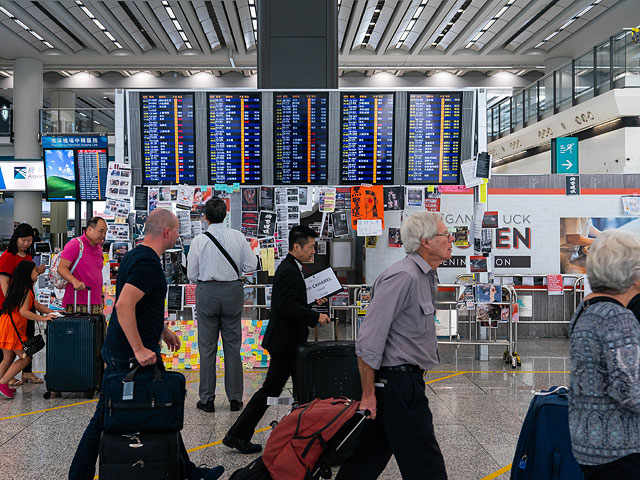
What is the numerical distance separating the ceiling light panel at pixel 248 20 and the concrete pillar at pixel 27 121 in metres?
6.26

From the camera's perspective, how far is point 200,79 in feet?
70.6

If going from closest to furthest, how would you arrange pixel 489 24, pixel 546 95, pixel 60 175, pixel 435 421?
pixel 435 421, pixel 60 175, pixel 489 24, pixel 546 95

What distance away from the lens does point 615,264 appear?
2.16 metres

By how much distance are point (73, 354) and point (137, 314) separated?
9.42ft

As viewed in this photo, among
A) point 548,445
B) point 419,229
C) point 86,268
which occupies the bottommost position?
point 548,445

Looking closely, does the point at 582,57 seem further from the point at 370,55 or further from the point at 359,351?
the point at 359,351

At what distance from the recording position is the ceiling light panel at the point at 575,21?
15.3 metres

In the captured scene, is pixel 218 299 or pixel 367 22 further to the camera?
pixel 367 22

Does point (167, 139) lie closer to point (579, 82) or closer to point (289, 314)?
point (289, 314)

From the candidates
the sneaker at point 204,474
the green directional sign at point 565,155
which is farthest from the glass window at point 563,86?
the sneaker at point 204,474

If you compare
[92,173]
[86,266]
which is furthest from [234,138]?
[92,173]

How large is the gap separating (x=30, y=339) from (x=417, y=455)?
453cm

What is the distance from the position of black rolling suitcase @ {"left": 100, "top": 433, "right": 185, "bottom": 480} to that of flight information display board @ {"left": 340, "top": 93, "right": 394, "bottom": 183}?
163 inches

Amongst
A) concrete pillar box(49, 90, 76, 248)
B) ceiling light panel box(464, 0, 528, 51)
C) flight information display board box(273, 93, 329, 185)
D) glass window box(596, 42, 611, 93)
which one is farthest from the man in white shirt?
concrete pillar box(49, 90, 76, 248)
